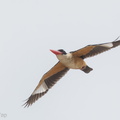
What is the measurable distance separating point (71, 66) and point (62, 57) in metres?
0.51

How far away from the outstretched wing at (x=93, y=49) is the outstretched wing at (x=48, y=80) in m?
1.06

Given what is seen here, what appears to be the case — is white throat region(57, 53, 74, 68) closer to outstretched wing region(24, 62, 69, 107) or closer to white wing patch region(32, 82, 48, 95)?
outstretched wing region(24, 62, 69, 107)

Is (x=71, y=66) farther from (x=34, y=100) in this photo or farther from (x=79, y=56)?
(x=34, y=100)

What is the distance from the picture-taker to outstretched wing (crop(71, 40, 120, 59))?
14883 mm

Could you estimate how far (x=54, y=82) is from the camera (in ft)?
53.8

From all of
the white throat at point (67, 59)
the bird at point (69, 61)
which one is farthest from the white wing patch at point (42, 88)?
the white throat at point (67, 59)

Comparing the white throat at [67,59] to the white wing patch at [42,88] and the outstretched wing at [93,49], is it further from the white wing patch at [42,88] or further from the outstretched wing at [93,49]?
the white wing patch at [42,88]

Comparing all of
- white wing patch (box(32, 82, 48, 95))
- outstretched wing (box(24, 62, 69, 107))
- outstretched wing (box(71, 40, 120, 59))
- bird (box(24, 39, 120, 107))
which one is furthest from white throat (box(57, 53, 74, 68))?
white wing patch (box(32, 82, 48, 95))

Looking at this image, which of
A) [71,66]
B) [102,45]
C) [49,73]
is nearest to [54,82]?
[49,73]

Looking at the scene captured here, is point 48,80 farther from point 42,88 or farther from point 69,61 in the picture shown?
point 69,61

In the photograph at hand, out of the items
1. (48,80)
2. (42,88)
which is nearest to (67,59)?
(48,80)

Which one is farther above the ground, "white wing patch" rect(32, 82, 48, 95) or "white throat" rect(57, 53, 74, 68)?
"white throat" rect(57, 53, 74, 68)

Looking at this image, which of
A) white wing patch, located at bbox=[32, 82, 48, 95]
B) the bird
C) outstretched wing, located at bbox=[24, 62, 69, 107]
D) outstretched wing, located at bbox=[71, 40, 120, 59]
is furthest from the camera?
white wing patch, located at bbox=[32, 82, 48, 95]

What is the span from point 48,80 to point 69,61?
1743 mm
